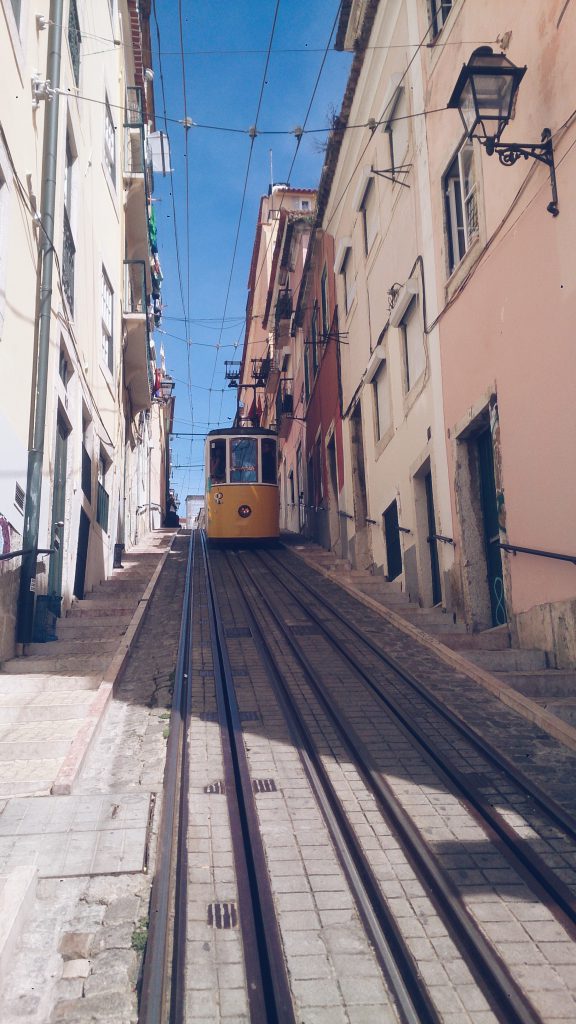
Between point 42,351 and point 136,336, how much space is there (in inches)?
384

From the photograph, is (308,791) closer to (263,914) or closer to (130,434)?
(263,914)

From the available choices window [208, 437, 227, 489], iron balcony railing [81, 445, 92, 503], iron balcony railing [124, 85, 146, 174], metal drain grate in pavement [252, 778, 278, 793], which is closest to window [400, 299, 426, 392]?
iron balcony railing [81, 445, 92, 503]

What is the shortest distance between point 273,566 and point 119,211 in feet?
26.1

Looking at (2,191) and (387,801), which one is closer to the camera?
(387,801)

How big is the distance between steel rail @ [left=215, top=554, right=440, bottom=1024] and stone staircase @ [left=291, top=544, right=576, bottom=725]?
1.91 meters

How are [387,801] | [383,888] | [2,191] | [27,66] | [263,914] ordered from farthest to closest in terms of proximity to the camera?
[27,66] < [2,191] < [387,801] < [383,888] < [263,914]

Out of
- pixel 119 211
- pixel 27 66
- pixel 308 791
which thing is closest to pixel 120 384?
pixel 119 211

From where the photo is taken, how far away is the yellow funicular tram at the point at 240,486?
19.3 metres

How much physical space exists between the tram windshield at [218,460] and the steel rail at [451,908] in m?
14.2

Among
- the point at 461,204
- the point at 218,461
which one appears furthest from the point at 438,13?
the point at 218,461

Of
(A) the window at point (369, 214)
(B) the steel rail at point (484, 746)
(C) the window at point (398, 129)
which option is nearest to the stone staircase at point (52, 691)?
(B) the steel rail at point (484, 746)

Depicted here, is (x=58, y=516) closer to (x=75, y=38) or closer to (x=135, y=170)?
(x=75, y=38)

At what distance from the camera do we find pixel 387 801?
4.37m

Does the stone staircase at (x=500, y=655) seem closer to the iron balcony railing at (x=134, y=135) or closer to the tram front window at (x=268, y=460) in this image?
the tram front window at (x=268, y=460)
